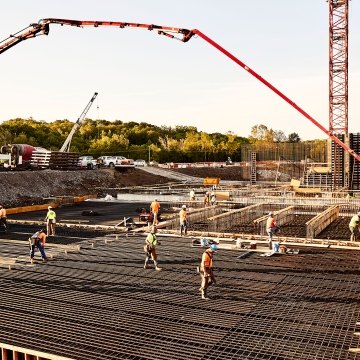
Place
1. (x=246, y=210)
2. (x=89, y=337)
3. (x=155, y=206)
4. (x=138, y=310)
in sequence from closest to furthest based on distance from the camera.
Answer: (x=89, y=337)
(x=138, y=310)
(x=155, y=206)
(x=246, y=210)

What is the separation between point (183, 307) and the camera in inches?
424

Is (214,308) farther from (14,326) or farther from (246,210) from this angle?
(246,210)

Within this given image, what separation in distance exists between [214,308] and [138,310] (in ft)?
6.14

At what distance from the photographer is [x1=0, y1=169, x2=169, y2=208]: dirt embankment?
3766 centimetres

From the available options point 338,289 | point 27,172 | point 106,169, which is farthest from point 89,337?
point 106,169

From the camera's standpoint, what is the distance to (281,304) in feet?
35.6

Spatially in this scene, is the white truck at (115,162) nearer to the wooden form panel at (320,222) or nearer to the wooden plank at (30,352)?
the wooden form panel at (320,222)

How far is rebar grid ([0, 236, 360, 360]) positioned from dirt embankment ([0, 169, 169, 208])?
76.7 ft

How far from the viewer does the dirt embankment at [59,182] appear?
124 feet

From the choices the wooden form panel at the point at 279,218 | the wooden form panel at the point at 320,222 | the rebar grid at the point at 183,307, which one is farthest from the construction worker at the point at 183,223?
the wooden form panel at the point at 320,222

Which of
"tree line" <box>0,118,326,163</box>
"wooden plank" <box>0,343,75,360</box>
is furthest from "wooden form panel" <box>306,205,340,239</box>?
"tree line" <box>0,118,326,163</box>

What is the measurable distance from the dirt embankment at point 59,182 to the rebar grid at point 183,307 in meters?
23.4

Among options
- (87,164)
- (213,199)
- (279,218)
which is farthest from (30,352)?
(87,164)

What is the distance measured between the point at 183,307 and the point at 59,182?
35814 mm
